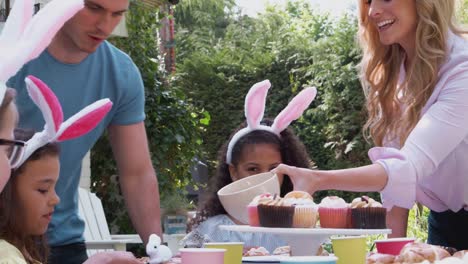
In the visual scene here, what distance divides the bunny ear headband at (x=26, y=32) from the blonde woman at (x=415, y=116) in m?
0.67

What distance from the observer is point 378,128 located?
2.86m

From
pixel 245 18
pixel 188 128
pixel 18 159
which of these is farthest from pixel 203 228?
pixel 245 18

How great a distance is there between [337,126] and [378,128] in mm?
10007

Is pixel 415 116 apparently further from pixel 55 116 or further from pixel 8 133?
pixel 8 133

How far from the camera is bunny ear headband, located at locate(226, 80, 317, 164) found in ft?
9.36

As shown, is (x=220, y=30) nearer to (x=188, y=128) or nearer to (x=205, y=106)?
(x=205, y=106)

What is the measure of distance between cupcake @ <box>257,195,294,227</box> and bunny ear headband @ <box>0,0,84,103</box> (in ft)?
2.03

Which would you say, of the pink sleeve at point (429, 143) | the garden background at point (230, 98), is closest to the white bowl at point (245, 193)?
the pink sleeve at point (429, 143)

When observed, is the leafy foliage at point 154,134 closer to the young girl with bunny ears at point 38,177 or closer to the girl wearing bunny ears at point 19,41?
the young girl with bunny ears at point 38,177

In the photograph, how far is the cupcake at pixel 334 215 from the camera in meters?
2.15

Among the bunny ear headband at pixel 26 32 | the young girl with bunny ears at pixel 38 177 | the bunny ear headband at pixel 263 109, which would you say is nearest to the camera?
the bunny ear headband at pixel 26 32

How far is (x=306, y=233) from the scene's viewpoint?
197 cm

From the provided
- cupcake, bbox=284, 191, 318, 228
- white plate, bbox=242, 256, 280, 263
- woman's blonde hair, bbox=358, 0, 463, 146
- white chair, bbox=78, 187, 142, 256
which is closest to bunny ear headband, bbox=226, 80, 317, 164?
woman's blonde hair, bbox=358, 0, 463, 146

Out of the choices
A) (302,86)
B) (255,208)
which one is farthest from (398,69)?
(302,86)
